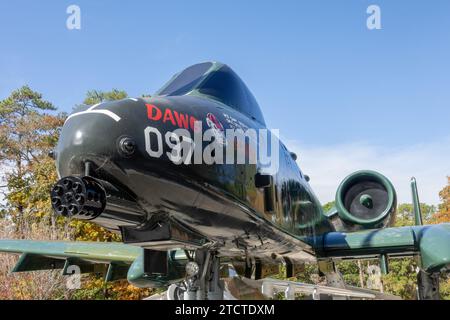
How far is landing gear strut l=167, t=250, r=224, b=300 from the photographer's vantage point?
499cm

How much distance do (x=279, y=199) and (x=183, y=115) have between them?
251 centimetres

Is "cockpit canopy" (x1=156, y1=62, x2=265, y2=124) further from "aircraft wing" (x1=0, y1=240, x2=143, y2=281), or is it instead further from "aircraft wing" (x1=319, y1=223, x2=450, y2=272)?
"aircraft wing" (x1=0, y1=240, x2=143, y2=281)

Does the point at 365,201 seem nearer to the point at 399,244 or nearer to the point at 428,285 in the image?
the point at 399,244

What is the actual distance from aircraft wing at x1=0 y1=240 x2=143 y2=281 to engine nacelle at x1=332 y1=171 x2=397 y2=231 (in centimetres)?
458

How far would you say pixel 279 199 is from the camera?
5.60 meters

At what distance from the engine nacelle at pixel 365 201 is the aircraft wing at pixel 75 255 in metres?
4.58

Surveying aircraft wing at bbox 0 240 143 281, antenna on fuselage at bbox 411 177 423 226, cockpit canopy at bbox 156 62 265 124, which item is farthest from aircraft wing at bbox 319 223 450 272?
aircraft wing at bbox 0 240 143 281

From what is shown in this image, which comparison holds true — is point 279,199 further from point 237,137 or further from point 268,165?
point 237,137

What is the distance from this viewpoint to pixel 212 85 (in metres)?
4.82

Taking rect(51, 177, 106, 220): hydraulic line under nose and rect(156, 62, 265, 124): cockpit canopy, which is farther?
rect(156, 62, 265, 124): cockpit canopy

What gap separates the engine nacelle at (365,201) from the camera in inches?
356

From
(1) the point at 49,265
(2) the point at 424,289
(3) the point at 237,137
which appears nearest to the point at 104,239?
(1) the point at 49,265

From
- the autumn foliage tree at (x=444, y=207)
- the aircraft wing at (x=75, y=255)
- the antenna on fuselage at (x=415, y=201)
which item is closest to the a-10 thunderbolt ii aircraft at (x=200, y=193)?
the aircraft wing at (x=75, y=255)

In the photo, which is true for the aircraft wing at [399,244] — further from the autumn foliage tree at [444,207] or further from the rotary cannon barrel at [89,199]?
the autumn foliage tree at [444,207]
